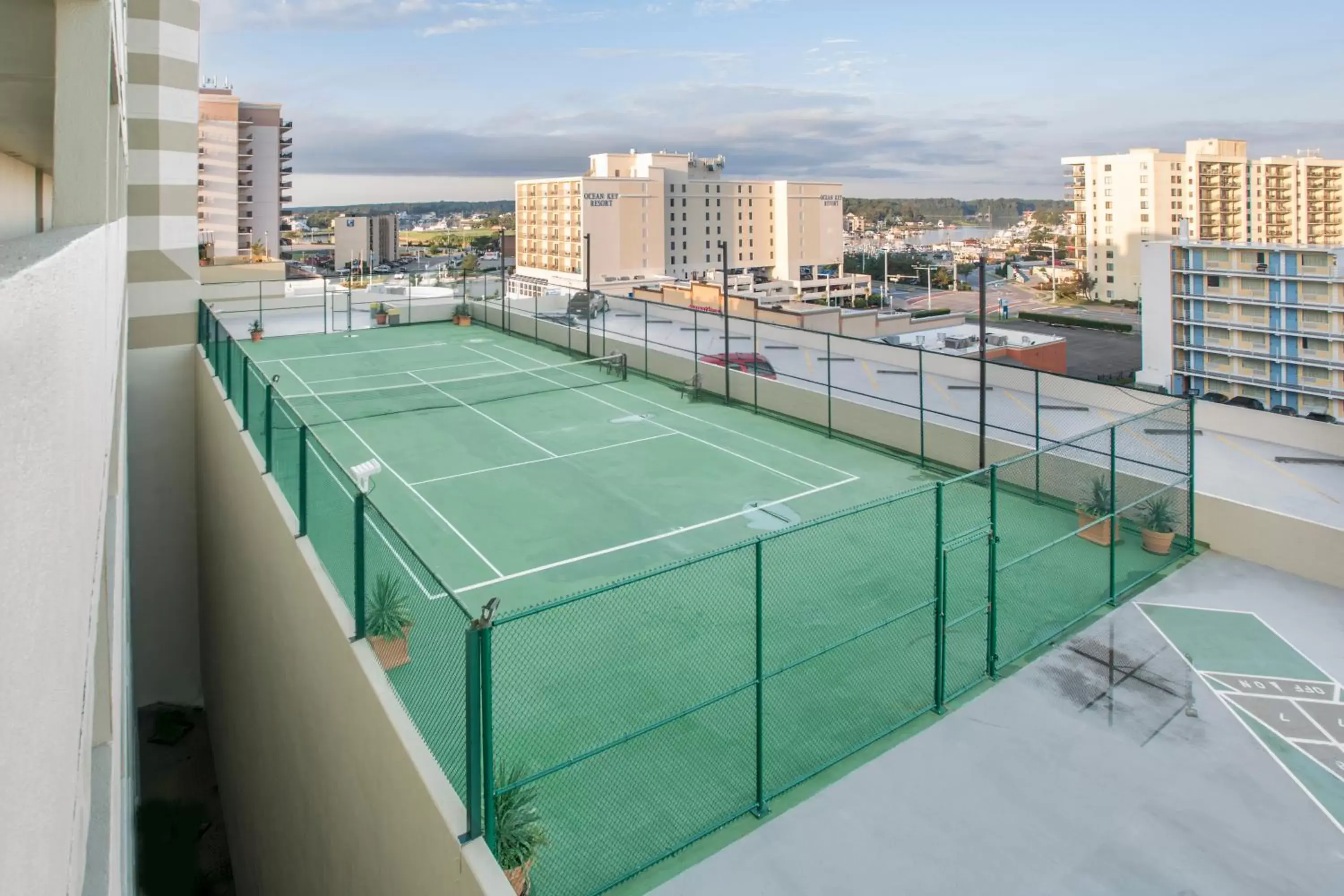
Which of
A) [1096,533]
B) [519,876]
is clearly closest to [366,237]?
[1096,533]

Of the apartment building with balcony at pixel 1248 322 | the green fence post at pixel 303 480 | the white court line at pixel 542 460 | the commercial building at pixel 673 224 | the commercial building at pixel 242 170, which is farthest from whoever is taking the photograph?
the commercial building at pixel 673 224

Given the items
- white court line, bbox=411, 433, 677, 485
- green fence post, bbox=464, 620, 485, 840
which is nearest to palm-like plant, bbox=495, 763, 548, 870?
green fence post, bbox=464, 620, 485, 840

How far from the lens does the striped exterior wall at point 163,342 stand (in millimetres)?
19531

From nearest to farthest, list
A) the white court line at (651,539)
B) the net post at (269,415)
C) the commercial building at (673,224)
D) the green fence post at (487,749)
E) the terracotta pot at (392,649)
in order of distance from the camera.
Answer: the green fence post at (487,749) → the terracotta pot at (392,649) → the net post at (269,415) → the white court line at (651,539) → the commercial building at (673,224)

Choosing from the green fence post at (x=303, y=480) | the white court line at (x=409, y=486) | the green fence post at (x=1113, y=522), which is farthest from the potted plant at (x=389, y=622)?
the green fence post at (x=1113, y=522)

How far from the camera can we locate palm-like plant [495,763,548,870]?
582 cm

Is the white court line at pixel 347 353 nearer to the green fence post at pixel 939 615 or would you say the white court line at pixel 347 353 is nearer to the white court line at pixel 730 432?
the white court line at pixel 730 432

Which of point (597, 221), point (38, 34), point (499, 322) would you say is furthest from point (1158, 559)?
point (597, 221)

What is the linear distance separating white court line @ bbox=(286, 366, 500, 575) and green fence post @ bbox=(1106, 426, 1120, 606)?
7.78 metres

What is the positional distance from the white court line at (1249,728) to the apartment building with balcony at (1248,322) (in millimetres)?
74055

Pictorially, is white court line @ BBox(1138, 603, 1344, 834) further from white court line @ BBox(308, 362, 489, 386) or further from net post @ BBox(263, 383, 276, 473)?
white court line @ BBox(308, 362, 489, 386)

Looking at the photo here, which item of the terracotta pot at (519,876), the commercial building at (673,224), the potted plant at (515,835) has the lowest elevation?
the terracotta pot at (519,876)

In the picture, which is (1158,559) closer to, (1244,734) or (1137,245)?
(1244,734)

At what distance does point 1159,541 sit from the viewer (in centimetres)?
1237
